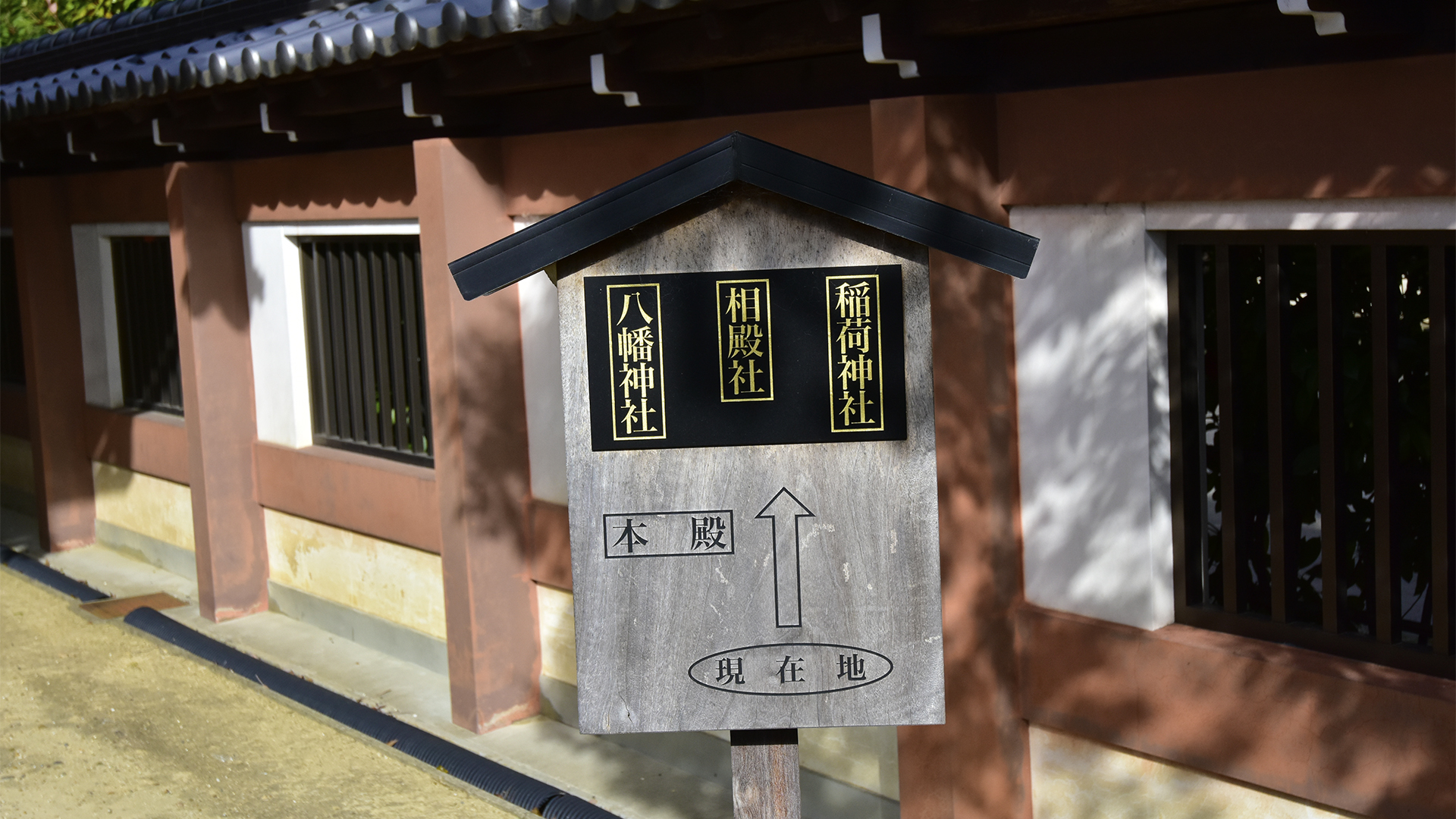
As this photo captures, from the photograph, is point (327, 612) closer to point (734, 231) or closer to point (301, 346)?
point (301, 346)

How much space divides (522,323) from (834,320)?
4056 millimetres

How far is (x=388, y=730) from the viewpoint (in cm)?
696

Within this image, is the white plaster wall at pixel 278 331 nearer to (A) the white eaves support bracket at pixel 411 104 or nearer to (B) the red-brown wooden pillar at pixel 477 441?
(B) the red-brown wooden pillar at pixel 477 441

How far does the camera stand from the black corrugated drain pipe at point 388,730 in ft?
19.8

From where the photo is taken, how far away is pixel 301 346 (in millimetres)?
8836

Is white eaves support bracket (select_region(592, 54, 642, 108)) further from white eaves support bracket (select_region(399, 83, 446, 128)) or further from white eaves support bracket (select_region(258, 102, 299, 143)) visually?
white eaves support bracket (select_region(258, 102, 299, 143))

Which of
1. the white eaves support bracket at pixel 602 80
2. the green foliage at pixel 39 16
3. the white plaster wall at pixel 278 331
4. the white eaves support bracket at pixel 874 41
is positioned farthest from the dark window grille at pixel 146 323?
the white eaves support bracket at pixel 874 41

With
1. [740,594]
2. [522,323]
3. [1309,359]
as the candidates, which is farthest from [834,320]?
[522,323]

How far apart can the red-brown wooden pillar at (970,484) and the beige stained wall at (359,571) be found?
3435mm

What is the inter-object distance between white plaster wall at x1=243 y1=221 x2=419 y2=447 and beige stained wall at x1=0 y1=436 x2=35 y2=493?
453 cm

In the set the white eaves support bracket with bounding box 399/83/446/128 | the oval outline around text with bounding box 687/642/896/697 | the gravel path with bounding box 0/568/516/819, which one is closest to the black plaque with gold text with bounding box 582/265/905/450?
the oval outline around text with bounding box 687/642/896/697

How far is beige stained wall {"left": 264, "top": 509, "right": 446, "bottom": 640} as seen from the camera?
25.9 ft

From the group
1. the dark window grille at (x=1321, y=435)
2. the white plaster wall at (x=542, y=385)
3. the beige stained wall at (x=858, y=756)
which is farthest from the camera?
the white plaster wall at (x=542, y=385)

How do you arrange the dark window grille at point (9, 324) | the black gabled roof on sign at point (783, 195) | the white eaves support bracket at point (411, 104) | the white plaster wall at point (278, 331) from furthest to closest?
1. the dark window grille at point (9, 324)
2. the white plaster wall at point (278, 331)
3. the white eaves support bracket at point (411, 104)
4. the black gabled roof on sign at point (783, 195)
